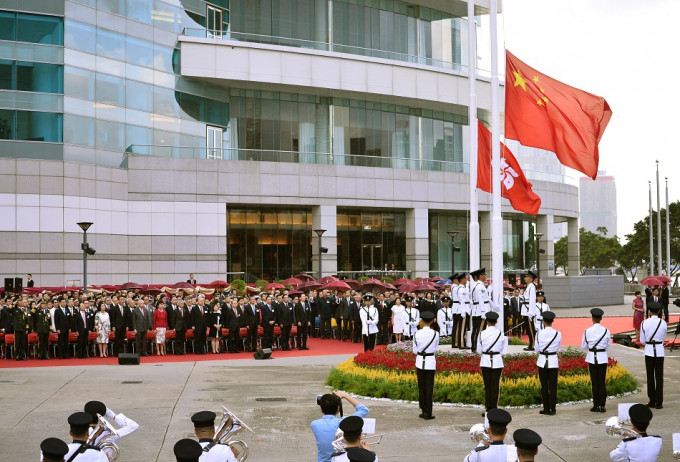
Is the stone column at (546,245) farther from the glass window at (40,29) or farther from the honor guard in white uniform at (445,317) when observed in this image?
the glass window at (40,29)

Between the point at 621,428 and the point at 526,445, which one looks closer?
the point at 526,445

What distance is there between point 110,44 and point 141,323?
24589 mm

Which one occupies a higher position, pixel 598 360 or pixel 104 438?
pixel 104 438

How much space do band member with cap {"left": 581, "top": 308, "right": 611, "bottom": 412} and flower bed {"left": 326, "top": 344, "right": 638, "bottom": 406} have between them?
105 centimetres

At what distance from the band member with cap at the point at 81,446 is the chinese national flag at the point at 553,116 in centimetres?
1350

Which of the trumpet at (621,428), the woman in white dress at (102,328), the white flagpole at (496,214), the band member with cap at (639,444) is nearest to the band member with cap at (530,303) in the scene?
the white flagpole at (496,214)

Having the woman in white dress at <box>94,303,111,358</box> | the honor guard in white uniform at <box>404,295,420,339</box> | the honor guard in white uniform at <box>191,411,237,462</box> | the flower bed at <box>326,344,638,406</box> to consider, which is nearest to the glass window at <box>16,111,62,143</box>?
the woman in white dress at <box>94,303,111,358</box>

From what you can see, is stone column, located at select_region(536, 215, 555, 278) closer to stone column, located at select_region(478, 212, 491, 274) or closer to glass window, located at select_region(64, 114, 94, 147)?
stone column, located at select_region(478, 212, 491, 274)

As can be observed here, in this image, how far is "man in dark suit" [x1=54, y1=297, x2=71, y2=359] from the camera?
2617cm

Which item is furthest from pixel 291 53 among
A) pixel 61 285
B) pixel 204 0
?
pixel 61 285

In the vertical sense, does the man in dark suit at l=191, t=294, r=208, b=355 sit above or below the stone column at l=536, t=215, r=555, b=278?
below

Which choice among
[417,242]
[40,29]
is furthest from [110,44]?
[417,242]

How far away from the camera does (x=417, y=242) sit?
184 feet

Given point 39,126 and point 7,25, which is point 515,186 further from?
point 7,25
